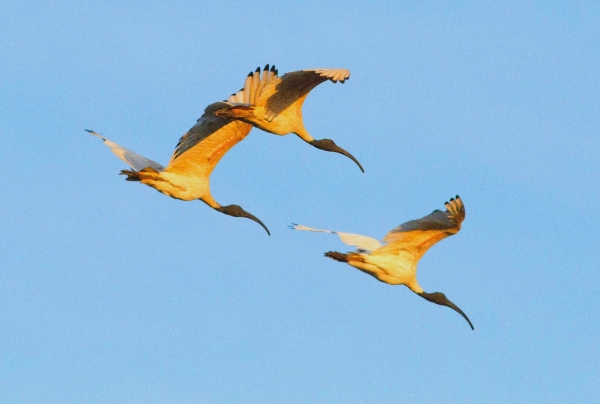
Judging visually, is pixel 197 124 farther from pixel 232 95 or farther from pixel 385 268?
pixel 385 268

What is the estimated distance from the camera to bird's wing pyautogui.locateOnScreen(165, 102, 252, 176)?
25.7m

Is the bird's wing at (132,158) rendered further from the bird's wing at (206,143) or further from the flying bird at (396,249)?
the flying bird at (396,249)

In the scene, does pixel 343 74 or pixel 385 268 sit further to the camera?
pixel 385 268

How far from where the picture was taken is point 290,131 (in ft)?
85.3

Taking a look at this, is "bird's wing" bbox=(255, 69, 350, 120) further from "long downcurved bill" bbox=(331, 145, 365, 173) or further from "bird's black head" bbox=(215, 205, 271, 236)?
"bird's black head" bbox=(215, 205, 271, 236)

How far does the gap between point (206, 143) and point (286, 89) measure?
6.28ft

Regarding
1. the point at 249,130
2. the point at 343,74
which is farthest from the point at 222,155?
the point at 343,74

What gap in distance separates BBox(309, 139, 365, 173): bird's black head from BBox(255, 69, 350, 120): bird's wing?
2.04 m

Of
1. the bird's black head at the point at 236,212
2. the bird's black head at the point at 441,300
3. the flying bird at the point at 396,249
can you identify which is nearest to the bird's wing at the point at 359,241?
the flying bird at the point at 396,249

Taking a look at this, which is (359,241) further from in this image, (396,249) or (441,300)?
(441,300)

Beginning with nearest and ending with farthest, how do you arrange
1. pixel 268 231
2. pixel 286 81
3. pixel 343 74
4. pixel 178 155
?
pixel 343 74, pixel 286 81, pixel 178 155, pixel 268 231

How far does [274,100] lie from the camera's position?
25203 mm

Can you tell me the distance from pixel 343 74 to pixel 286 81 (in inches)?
76.1

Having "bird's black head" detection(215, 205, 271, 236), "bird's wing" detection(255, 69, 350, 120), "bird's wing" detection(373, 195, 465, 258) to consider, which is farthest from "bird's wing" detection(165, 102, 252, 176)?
"bird's wing" detection(373, 195, 465, 258)
